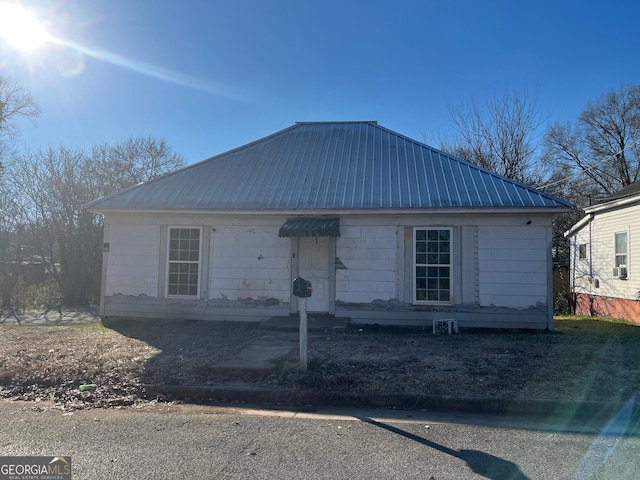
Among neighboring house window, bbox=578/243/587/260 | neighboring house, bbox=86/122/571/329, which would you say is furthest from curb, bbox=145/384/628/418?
neighboring house window, bbox=578/243/587/260

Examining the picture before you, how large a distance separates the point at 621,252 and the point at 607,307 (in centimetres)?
246

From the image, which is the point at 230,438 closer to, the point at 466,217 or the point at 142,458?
the point at 142,458

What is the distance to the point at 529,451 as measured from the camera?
4.14 m

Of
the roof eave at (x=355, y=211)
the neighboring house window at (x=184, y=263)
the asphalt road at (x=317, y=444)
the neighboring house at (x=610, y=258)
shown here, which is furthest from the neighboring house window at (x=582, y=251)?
the neighboring house window at (x=184, y=263)

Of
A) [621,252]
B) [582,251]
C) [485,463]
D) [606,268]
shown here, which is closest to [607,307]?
[606,268]

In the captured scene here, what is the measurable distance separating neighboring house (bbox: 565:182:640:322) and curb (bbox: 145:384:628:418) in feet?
37.7

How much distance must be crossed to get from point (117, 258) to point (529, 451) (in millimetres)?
10642

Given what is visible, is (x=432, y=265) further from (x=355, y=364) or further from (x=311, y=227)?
(x=355, y=364)

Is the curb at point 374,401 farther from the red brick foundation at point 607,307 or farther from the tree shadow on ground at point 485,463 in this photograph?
the red brick foundation at point 607,307

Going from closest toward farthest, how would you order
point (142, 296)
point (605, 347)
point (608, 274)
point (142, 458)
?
point (142, 458) < point (605, 347) < point (142, 296) < point (608, 274)

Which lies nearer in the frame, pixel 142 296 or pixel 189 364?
pixel 189 364

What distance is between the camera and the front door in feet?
35.8

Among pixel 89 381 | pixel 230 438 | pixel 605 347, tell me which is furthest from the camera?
pixel 605 347

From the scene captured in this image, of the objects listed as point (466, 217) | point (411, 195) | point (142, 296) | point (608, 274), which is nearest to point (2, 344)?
point (142, 296)
